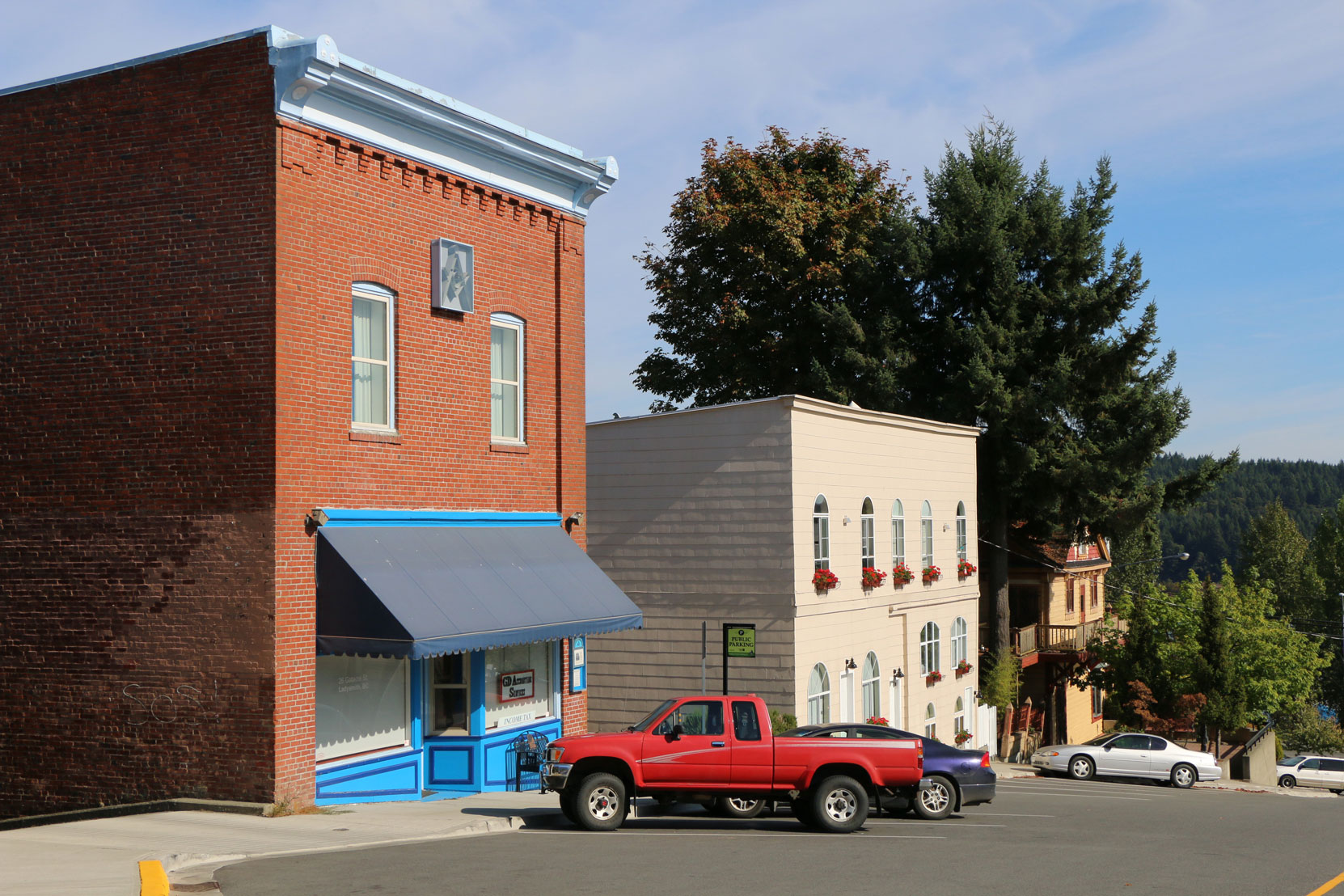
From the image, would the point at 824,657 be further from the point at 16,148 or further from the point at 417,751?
the point at 16,148

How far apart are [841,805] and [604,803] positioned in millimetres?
3213

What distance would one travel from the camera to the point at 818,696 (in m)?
26.1

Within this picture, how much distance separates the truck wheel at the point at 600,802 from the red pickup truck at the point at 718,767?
1 cm

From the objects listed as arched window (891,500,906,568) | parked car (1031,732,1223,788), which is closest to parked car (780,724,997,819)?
arched window (891,500,906,568)

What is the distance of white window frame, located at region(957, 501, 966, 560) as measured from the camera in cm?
3562

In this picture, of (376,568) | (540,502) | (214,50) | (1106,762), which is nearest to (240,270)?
(214,50)

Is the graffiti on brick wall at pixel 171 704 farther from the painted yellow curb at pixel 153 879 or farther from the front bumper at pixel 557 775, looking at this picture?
the front bumper at pixel 557 775

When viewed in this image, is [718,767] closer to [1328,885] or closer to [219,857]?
[219,857]

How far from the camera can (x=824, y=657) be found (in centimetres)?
2638

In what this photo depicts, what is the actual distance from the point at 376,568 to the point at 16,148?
7949 millimetres

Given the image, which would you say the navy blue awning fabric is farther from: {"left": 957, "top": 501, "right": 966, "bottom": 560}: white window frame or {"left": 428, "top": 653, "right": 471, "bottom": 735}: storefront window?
{"left": 957, "top": 501, "right": 966, "bottom": 560}: white window frame

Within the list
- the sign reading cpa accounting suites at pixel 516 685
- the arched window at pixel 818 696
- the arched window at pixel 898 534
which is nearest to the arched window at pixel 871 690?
the arched window at pixel 818 696

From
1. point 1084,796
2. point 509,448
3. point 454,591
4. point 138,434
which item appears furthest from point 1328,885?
point 138,434

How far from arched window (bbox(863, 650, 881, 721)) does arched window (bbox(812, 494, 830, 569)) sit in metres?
3.36
